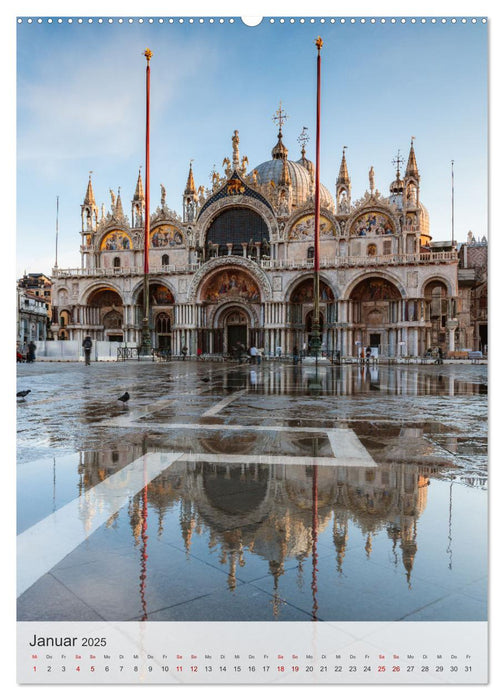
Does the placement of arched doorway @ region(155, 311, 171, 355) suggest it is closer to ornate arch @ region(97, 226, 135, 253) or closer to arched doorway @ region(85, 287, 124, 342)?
arched doorway @ region(85, 287, 124, 342)

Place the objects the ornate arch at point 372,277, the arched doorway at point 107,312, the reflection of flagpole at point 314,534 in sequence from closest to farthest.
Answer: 1. the reflection of flagpole at point 314,534
2. the ornate arch at point 372,277
3. the arched doorway at point 107,312

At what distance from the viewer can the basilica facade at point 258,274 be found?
37.8 meters

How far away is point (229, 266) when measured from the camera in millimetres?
40312

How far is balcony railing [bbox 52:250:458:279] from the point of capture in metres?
36.8

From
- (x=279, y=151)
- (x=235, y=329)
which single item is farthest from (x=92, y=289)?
(x=279, y=151)

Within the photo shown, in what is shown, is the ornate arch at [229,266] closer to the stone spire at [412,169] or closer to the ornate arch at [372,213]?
the ornate arch at [372,213]

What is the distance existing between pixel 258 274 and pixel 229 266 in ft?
7.96

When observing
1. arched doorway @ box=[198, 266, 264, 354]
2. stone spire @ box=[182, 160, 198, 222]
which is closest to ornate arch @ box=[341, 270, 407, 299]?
arched doorway @ box=[198, 266, 264, 354]

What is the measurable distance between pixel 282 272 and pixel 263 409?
32.5m

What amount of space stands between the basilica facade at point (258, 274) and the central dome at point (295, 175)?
87.9 inches

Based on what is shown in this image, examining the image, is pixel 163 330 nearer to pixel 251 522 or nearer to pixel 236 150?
pixel 236 150

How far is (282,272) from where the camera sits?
39.4 meters

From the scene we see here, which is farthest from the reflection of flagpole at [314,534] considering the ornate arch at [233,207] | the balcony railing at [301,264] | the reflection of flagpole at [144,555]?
the ornate arch at [233,207]

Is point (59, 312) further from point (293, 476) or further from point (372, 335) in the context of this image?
point (293, 476)
